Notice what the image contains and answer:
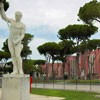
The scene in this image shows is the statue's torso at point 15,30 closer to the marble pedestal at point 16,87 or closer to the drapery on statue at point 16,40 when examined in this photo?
the drapery on statue at point 16,40

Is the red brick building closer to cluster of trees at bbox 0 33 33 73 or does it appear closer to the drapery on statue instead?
cluster of trees at bbox 0 33 33 73

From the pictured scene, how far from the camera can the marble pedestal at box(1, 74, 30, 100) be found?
1437 cm

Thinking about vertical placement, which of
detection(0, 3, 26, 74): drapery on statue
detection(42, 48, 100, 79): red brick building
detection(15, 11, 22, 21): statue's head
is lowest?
detection(0, 3, 26, 74): drapery on statue

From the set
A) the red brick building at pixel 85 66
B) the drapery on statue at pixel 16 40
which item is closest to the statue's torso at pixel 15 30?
the drapery on statue at pixel 16 40

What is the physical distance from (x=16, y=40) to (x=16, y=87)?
69.2 inches

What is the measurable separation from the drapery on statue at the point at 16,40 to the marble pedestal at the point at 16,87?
320 millimetres

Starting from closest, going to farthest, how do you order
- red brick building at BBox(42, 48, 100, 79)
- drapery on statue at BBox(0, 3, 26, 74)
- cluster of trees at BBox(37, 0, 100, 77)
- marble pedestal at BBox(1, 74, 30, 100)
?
marble pedestal at BBox(1, 74, 30, 100)
drapery on statue at BBox(0, 3, 26, 74)
cluster of trees at BBox(37, 0, 100, 77)
red brick building at BBox(42, 48, 100, 79)

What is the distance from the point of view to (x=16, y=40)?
14.8 meters

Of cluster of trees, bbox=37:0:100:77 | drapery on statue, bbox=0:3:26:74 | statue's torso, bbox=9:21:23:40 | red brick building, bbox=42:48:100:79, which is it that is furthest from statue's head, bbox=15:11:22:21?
red brick building, bbox=42:48:100:79

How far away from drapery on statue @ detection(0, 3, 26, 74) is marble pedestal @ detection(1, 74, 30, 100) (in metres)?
0.32

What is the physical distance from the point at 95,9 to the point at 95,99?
43.6 ft

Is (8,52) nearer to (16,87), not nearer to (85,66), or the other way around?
(85,66)

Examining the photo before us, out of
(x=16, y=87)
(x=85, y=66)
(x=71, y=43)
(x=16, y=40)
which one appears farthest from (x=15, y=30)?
(x=85, y=66)

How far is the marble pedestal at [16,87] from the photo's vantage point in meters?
14.4
